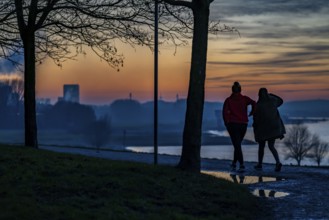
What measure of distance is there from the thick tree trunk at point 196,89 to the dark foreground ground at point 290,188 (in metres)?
1.07

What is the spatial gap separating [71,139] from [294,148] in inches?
1995

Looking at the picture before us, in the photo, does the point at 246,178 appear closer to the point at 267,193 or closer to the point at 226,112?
the point at 226,112

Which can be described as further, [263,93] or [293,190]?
[263,93]

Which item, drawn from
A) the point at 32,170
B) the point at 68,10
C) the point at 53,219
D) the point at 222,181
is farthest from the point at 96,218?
the point at 68,10

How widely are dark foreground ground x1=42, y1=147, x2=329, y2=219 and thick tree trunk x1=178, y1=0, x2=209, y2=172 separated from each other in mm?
1073

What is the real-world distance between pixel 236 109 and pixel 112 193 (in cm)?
578

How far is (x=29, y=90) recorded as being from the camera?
1617 centimetres

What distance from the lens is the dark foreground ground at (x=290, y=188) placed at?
8.97m

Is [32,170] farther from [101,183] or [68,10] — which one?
[68,10]

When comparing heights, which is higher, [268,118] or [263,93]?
[263,93]

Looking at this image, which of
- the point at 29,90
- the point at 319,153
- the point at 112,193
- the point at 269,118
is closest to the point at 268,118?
the point at 269,118

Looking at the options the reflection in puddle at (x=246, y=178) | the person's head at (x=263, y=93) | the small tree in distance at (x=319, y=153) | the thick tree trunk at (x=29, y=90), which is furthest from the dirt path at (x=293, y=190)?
the small tree in distance at (x=319, y=153)

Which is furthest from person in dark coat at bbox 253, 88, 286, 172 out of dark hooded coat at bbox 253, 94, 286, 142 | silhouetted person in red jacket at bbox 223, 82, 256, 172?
silhouetted person in red jacket at bbox 223, 82, 256, 172

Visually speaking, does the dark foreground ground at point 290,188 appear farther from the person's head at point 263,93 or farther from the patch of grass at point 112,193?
the person's head at point 263,93
